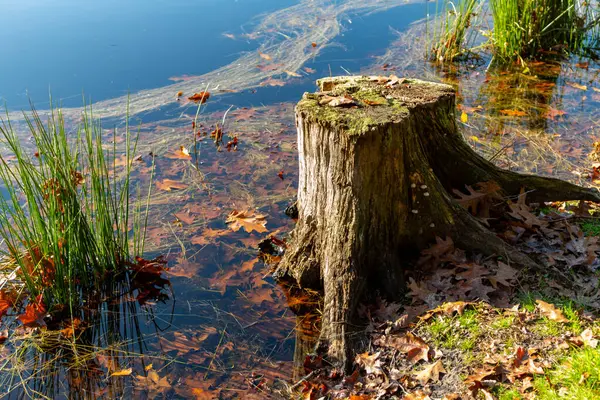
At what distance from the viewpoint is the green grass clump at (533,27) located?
Answer: 681 cm

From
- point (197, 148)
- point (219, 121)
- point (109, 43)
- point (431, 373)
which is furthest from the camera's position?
point (109, 43)

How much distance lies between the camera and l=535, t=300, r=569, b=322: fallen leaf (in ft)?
8.56

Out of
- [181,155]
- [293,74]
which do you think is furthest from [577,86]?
[181,155]

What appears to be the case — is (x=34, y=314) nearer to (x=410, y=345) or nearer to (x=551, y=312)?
(x=410, y=345)

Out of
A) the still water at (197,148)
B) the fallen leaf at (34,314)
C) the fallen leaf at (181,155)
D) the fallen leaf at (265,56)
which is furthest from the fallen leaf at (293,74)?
the fallen leaf at (34,314)

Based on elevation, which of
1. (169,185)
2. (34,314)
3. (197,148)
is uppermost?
(197,148)

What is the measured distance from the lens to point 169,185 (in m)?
4.96

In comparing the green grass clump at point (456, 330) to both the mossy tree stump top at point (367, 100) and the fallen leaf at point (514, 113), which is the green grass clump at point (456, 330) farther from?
the fallen leaf at point (514, 113)

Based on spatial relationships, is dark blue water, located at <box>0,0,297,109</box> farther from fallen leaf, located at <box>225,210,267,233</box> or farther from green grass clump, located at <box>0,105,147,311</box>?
green grass clump, located at <box>0,105,147,311</box>

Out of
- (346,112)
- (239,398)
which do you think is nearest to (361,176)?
(346,112)

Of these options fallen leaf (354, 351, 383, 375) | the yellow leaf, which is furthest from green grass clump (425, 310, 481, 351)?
the yellow leaf

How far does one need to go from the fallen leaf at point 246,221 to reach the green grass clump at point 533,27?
4.47m

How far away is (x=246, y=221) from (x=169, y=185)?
100 centimetres

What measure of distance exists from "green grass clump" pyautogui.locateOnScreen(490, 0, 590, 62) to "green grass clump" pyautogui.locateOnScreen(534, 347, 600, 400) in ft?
18.1
